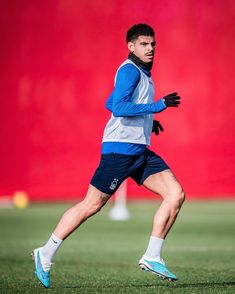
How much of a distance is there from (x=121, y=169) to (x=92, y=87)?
53.4 feet

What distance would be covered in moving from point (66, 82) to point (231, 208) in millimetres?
5424

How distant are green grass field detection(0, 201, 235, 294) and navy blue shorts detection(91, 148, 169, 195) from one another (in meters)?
0.89

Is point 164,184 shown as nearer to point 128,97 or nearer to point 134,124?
point 134,124

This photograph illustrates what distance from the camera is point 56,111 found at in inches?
942

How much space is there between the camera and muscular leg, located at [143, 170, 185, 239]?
754 centimetres

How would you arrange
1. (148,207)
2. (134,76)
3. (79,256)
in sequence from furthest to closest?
(148,207) < (79,256) < (134,76)

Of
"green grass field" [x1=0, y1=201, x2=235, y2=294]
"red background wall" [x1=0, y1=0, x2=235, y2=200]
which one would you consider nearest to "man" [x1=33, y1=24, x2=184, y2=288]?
"green grass field" [x1=0, y1=201, x2=235, y2=294]

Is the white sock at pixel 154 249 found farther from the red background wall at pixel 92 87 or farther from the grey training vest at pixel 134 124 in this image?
the red background wall at pixel 92 87

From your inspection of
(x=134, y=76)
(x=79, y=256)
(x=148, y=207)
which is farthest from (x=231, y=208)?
(x=134, y=76)

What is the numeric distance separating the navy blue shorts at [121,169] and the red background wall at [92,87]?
1560 centimetres

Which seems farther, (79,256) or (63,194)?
(63,194)

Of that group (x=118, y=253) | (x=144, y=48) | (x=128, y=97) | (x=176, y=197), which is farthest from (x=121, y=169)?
(x=118, y=253)

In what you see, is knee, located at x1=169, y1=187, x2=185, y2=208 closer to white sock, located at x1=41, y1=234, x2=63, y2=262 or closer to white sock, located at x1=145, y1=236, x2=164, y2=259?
white sock, located at x1=145, y1=236, x2=164, y2=259

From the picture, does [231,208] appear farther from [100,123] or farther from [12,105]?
[12,105]
